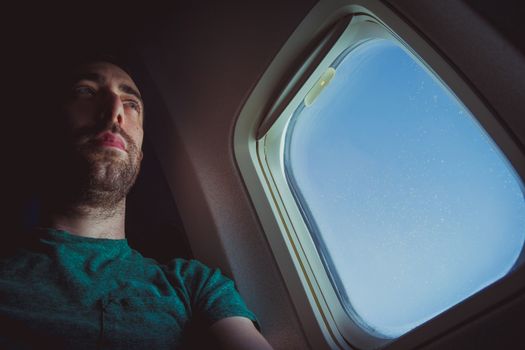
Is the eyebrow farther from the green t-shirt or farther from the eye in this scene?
the green t-shirt

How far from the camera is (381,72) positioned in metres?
1.11

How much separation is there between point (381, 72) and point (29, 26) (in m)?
1.57

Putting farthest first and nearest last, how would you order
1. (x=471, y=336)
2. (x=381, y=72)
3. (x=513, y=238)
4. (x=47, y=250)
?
1. (x=381, y=72)
2. (x=47, y=250)
3. (x=513, y=238)
4. (x=471, y=336)

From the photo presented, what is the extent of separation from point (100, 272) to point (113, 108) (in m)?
0.58

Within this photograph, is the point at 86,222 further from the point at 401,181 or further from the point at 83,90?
the point at 401,181

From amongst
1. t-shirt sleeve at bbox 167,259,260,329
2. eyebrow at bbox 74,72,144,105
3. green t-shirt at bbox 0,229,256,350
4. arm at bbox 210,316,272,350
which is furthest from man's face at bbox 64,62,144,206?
arm at bbox 210,316,272,350

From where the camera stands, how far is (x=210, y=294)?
1.03m

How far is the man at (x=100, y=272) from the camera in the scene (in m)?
0.82

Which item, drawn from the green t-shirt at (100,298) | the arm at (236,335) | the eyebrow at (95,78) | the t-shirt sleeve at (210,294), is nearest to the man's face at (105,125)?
the eyebrow at (95,78)

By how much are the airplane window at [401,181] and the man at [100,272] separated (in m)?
0.39

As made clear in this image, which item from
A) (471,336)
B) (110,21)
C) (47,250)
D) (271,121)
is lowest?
(47,250)

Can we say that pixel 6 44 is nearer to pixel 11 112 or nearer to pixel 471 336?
pixel 11 112

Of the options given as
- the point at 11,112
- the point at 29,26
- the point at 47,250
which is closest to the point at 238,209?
the point at 47,250

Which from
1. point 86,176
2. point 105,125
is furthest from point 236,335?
point 105,125
